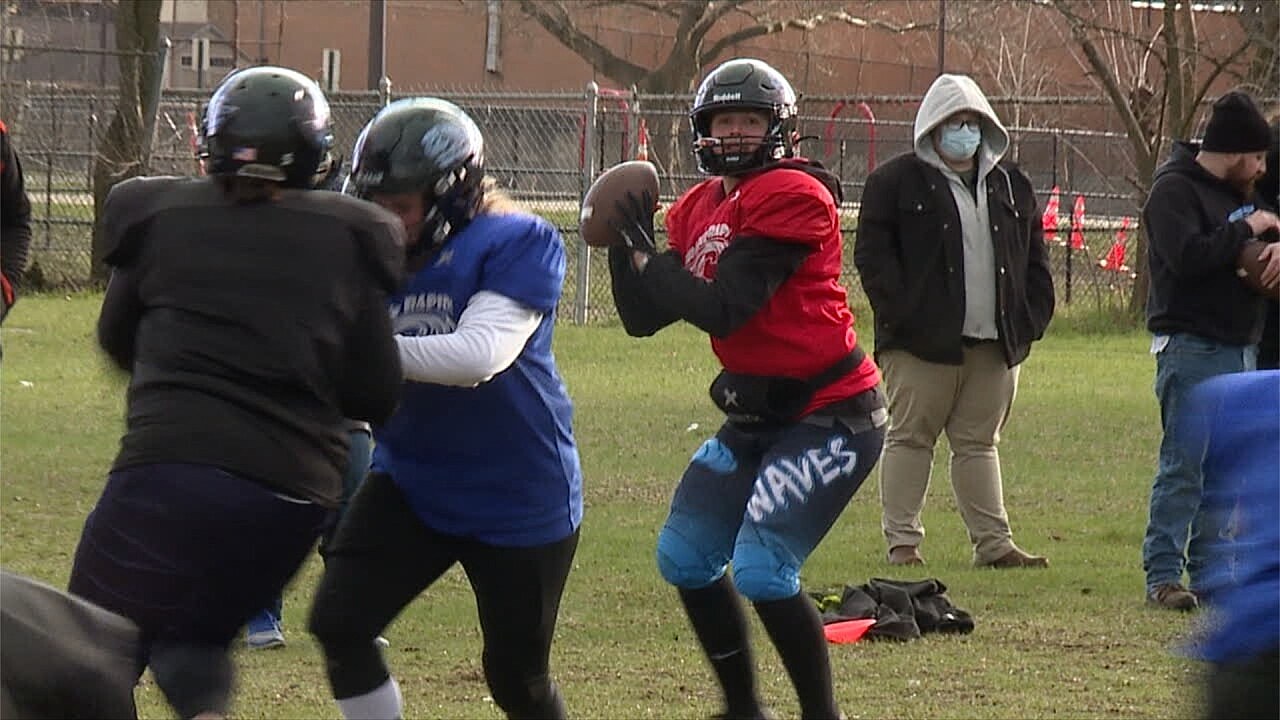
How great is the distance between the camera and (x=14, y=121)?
21516 mm

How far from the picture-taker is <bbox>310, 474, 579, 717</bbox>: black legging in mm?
4863

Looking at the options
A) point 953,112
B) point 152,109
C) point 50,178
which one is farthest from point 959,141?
point 50,178

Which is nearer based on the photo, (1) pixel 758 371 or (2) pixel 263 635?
(1) pixel 758 371

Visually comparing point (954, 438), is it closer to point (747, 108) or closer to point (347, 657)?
point (747, 108)

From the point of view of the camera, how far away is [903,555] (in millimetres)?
Result: 8906

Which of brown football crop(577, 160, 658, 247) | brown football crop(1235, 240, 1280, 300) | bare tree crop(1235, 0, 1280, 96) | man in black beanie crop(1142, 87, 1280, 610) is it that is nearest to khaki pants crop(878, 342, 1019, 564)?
man in black beanie crop(1142, 87, 1280, 610)

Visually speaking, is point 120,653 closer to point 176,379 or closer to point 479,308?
point 176,379

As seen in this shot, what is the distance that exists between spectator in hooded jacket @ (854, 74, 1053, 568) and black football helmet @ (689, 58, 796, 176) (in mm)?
3054

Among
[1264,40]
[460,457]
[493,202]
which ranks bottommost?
[460,457]

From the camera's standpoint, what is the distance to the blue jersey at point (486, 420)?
4910 millimetres

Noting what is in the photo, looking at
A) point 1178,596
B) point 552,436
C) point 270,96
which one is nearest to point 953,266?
point 1178,596

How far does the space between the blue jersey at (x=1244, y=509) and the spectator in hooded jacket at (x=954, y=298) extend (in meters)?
6.09

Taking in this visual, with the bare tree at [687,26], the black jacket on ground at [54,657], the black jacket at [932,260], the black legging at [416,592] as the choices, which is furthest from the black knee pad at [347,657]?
the bare tree at [687,26]

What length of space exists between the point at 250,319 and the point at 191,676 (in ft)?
2.52
